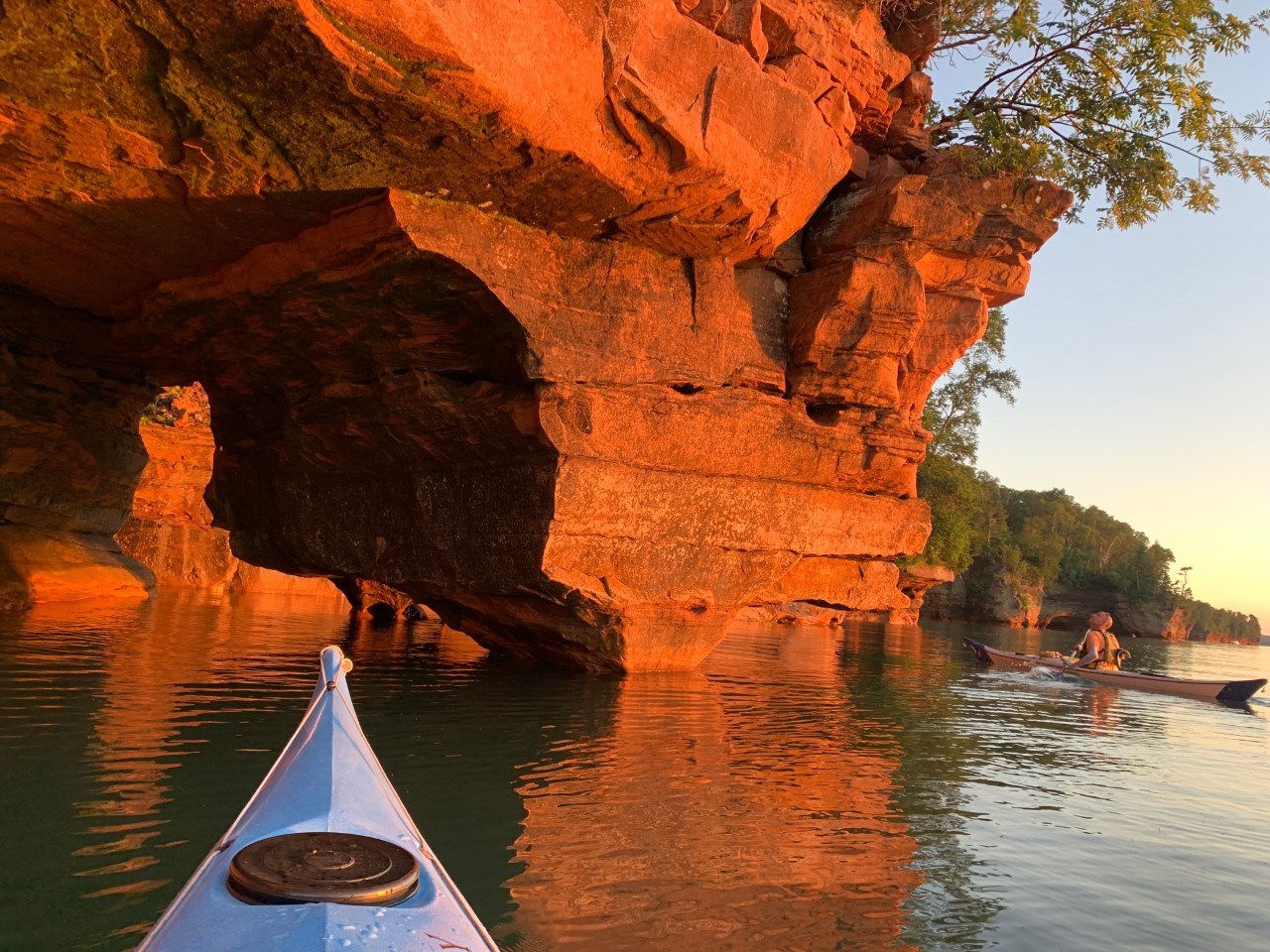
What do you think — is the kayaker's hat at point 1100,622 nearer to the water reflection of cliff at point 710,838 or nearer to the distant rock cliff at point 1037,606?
the water reflection of cliff at point 710,838

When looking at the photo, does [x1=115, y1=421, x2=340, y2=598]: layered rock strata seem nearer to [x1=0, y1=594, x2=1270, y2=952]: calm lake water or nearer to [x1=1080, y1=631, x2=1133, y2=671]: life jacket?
[x1=0, y1=594, x2=1270, y2=952]: calm lake water

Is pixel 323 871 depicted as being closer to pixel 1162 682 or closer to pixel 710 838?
pixel 710 838

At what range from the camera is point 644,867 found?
185 inches

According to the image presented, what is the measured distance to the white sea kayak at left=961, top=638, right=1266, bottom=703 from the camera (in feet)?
51.9

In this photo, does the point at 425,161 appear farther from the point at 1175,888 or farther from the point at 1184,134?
the point at 1184,134

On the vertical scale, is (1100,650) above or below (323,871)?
above

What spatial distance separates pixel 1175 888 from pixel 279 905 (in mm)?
5161

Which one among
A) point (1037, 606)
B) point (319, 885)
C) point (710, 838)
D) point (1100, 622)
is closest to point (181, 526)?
point (1100, 622)

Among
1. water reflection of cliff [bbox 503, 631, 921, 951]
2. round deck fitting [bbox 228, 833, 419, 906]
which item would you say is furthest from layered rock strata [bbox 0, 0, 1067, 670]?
round deck fitting [bbox 228, 833, 419, 906]

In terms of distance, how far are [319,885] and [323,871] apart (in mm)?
105

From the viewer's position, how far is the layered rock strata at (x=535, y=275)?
6703mm

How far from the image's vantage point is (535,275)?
9.10 meters

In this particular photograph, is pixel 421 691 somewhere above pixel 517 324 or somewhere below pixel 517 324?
below

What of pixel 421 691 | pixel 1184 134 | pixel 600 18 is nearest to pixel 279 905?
pixel 600 18
